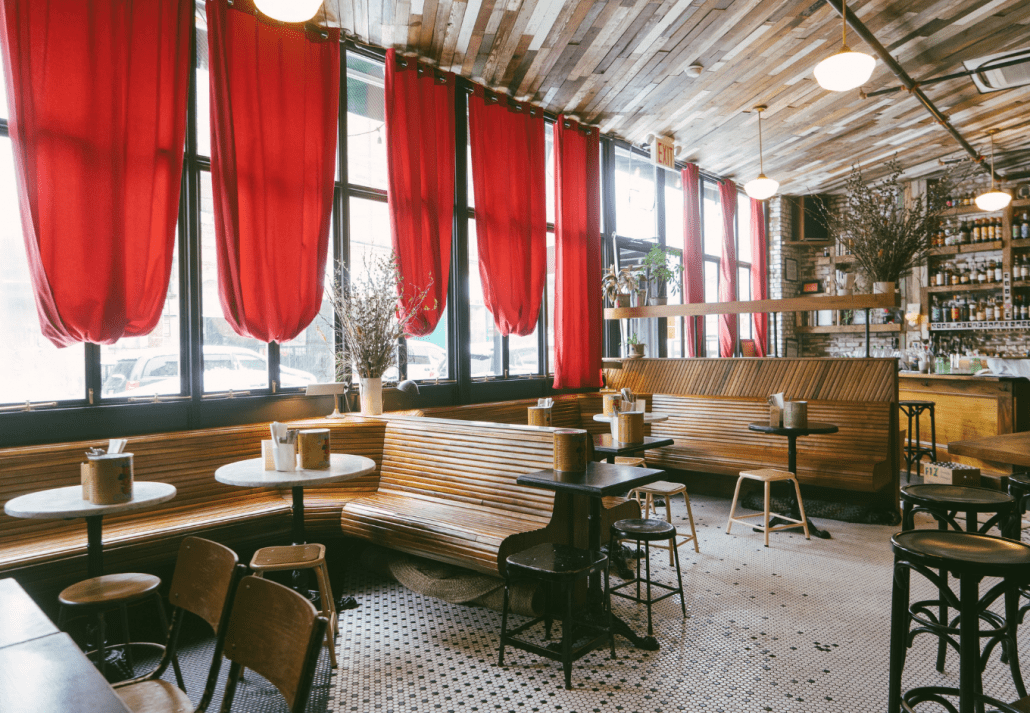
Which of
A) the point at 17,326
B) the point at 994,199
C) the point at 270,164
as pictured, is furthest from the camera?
the point at 994,199

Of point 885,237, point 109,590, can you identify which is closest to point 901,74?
point 885,237

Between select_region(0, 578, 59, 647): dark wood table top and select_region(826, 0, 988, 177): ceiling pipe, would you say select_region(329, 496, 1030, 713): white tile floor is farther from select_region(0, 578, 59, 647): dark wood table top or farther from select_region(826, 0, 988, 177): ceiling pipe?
select_region(826, 0, 988, 177): ceiling pipe

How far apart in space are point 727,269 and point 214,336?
7518 mm

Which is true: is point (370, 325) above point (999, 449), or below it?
above

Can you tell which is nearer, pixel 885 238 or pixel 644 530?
pixel 644 530

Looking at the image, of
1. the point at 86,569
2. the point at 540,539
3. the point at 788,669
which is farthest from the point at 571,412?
the point at 86,569

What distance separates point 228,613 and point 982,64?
6942 mm

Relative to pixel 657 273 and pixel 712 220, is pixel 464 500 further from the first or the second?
pixel 712 220

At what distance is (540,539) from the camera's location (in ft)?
10.3

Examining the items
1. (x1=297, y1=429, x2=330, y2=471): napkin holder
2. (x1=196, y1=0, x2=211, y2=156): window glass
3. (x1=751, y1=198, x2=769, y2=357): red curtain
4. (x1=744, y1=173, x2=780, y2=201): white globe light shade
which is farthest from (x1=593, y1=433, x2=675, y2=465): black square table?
(x1=751, y1=198, x2=769, y2=357): red curtain

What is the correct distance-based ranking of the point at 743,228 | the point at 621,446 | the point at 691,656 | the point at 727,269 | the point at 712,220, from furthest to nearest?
the point at 743,228 → the point at 712,220 → the point at 727,269 → the point at 621,446 → the point at 691,656

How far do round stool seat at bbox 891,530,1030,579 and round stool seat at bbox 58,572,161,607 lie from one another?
8.90ft

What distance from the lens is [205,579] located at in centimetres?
170

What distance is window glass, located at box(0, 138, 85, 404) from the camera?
138 inches
